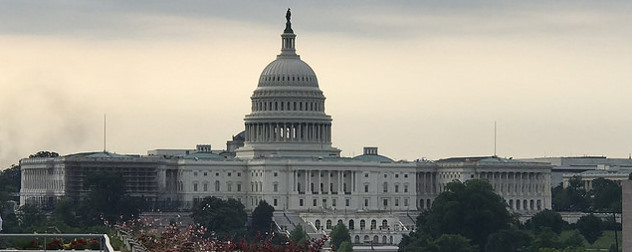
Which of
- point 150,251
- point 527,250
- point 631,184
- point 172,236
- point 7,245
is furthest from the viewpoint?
point 527,250

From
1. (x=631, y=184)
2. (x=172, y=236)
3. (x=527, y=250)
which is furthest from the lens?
(x=527, y=250)

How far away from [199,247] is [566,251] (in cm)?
12474

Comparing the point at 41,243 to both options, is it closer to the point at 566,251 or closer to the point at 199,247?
the point at 199,247

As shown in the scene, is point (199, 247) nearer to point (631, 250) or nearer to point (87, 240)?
point (87, 240)

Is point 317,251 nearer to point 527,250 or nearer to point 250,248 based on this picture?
point 250,248

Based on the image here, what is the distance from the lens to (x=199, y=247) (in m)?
60.6

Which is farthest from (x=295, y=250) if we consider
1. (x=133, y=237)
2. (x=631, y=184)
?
(x=631, y=184)

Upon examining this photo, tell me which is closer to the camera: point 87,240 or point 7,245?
point 87,240

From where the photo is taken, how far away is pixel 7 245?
74.0 meters

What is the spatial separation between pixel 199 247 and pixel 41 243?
4.34 m

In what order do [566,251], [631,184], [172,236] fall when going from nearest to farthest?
[172,236], [631,184], [566,251]

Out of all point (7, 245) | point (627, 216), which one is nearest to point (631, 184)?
point (627, 216)

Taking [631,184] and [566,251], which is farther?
[566,251]

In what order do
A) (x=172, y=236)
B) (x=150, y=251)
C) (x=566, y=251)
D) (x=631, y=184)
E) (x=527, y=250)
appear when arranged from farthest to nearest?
(x=527, y=250) → (x=566, y=251) → (x=631, y=184) → (x=172, y=236) → (x=150, y=251)
